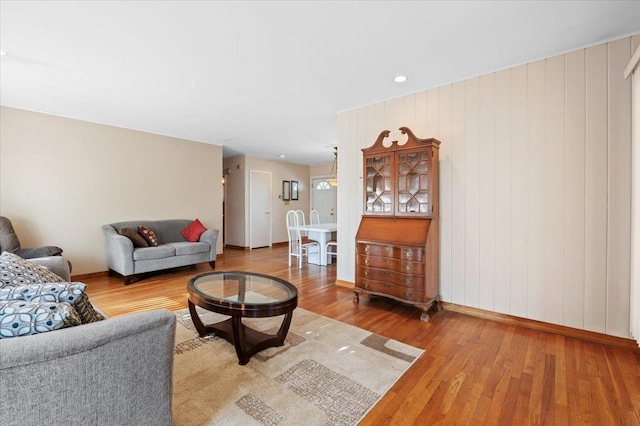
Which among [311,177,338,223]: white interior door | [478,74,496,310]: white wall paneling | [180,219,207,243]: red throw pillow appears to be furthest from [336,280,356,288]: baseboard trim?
[311,177,338,223]: white interior door

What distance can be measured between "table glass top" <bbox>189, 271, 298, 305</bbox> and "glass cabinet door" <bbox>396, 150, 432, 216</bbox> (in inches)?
63.9

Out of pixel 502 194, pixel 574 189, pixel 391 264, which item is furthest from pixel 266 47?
pixel 574 189

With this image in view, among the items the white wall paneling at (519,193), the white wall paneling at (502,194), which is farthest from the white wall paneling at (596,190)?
the white wall paneling at (502,194)

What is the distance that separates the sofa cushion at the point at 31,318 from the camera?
0.99m

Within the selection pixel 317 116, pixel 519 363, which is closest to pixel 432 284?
pixel 519 363

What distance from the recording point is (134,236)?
4.45 metres

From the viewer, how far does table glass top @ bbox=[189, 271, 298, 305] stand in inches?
83.2

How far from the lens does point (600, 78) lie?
2408 millimetres

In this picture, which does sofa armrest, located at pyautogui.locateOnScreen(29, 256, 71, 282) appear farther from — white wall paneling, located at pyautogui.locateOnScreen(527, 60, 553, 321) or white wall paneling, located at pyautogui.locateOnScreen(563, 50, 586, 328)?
white wall paneling, located at pyautogui.locateOnScreen(563, 50, 586, 328)

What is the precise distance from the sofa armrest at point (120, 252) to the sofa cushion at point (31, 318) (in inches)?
137

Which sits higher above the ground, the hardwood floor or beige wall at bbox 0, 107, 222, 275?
beige wall at bbox 0, 107, 222, 275

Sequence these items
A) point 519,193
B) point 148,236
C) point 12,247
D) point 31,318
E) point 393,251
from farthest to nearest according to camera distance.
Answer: point 148,236 < point 12,247 < point 393,251 < point 519,193 < point 31,318

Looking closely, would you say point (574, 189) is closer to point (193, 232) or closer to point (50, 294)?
point (50, 294)

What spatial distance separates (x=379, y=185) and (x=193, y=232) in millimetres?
3634
